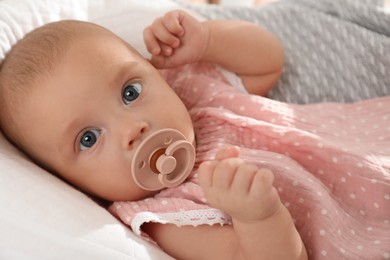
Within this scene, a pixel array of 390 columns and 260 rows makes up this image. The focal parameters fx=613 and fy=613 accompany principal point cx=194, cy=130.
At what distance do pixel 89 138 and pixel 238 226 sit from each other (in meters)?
0.29

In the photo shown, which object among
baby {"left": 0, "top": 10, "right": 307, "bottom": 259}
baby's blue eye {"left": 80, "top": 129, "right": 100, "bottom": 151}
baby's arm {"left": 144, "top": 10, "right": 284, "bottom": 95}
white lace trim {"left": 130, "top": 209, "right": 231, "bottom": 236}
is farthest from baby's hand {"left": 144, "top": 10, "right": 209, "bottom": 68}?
white lace trim {"left": 130, "top": 209, "right": 231, "bottom": 236}

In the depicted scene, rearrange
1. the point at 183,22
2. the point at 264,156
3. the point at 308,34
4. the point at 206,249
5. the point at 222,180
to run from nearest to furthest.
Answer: the point at 222,180 → the point at 206,249 → the point at 264,156 → the point at 183,22 → the point at 308,34

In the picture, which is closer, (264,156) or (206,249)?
(206,249)

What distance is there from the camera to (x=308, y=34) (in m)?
1.33

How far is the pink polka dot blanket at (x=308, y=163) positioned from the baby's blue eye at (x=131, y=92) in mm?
160

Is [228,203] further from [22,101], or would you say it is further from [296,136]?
[22,101]

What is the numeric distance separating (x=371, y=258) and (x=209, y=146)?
33cm

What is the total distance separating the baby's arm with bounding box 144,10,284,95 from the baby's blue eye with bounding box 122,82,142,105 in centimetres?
18

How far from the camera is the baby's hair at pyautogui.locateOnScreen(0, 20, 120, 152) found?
0.97 metres

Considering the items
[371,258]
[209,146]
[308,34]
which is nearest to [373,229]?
[371,258]

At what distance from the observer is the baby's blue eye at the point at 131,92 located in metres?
0.99

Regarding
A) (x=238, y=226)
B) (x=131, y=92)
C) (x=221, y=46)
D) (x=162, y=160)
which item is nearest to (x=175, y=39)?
(x=221, y=46)

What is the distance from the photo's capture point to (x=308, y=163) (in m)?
1.04

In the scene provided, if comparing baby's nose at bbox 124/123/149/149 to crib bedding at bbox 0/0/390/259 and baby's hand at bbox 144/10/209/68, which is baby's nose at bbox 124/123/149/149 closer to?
crib bedding at bbox 0/0/390/259
